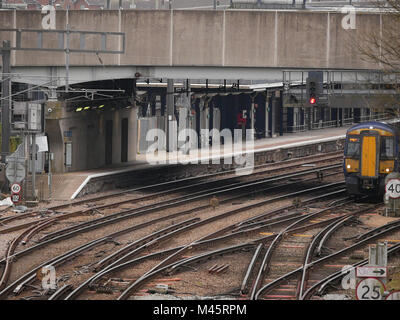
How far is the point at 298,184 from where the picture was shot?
3803 cm

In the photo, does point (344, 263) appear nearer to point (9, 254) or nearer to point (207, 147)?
point (9, 254)

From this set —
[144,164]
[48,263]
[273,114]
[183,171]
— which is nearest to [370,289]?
[48,263]

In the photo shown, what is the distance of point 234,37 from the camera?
33.0m

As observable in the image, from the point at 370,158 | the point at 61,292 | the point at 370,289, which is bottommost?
the point at 61,292

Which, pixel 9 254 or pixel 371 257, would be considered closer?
pixel 371 257

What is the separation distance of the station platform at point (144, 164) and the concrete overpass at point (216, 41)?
4111 mm

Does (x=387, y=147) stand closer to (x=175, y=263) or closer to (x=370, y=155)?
(x=370, y=155)

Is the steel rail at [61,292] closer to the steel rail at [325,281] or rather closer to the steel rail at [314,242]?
the steel rail at [314,242]

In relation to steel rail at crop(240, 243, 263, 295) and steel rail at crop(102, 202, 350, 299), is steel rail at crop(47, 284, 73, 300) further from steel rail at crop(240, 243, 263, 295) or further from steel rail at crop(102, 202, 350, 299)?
steel rail at crop(240, 243, 263, 295)

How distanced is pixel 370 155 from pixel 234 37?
6.86 metres

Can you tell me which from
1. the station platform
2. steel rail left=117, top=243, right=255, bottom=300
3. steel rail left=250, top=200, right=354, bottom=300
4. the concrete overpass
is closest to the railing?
the station platform

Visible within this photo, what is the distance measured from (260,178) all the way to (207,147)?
11.8 meters
